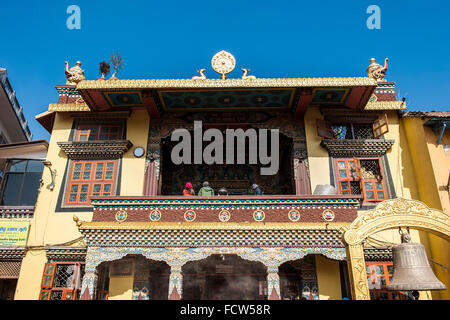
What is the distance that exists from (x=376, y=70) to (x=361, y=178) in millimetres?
3916

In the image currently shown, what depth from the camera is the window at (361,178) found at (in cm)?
1280

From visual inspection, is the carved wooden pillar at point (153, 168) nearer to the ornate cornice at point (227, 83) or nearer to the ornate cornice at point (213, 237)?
the ornate cornice at point (227, 83)

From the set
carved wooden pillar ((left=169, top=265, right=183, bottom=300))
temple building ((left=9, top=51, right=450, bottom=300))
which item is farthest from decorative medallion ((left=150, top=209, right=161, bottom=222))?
carved wooden pillar ((left=169, top=265, right=183, bottom=300))

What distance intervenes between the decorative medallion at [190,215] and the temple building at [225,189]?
0.10 ft

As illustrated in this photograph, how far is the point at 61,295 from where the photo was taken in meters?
11.6

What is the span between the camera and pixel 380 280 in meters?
11.4

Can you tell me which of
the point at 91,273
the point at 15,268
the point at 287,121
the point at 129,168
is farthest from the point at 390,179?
the point at 15,268

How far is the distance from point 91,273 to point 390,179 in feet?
34.2

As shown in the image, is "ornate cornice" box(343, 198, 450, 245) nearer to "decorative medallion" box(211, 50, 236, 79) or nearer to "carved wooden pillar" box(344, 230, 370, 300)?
"carved wooden pillar" box(344, 230, 370, 300)

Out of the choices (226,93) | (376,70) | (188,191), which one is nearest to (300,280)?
(188,191)

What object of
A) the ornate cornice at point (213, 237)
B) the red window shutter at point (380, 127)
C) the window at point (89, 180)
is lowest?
the ornate cornice at point (213, 237)

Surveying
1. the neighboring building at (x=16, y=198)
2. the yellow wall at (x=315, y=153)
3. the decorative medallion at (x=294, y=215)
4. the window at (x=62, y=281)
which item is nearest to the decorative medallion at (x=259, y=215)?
the decorative medallion at (x=294, y=215)

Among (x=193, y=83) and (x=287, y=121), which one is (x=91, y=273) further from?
(x=287, y=121)

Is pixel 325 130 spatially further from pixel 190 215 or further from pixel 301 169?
pixel 190 215
